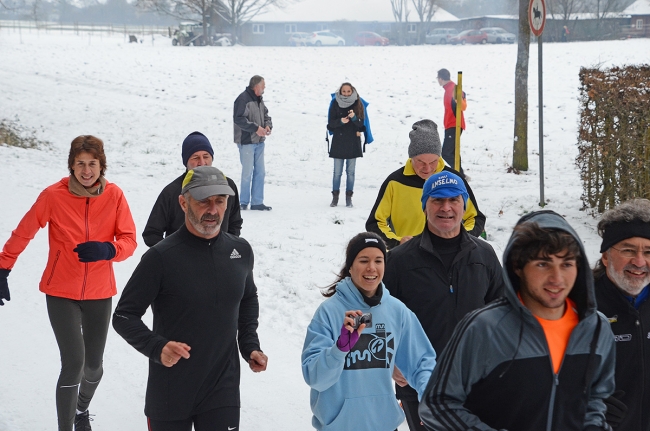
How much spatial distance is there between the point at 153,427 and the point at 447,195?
6.55 ft

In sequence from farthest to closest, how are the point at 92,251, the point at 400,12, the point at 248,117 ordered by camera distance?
the point at 400,12, the point at 248,117, the point at 92,251

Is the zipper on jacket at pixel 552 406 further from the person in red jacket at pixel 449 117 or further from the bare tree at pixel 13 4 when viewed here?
the bare tree at pixel 13 4

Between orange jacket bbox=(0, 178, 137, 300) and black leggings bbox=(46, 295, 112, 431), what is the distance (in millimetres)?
78

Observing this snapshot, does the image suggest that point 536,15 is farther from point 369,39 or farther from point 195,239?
point 369,39

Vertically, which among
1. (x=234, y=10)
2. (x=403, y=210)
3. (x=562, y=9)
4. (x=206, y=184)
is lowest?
(x=403, y=210)

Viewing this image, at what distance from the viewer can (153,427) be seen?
4027 millimetres

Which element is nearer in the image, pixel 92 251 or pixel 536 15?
pixel 92 251

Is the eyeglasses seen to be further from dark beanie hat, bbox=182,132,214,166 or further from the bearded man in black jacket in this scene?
dark beanie hat, bbox=182,132,214,166

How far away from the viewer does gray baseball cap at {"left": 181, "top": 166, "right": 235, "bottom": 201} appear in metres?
4.06

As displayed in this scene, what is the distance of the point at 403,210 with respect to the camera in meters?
5.74

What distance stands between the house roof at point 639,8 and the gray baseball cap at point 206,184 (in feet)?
248

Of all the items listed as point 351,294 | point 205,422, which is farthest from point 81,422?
point 351,294

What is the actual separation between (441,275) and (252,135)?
802 cm

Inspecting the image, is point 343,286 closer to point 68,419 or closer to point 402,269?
point 402,269
